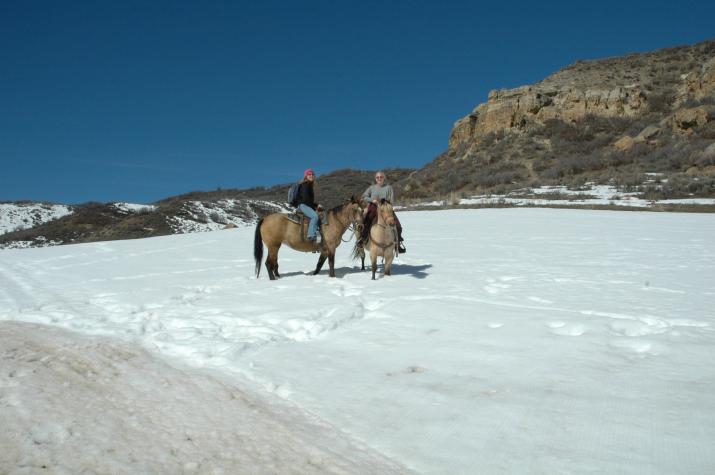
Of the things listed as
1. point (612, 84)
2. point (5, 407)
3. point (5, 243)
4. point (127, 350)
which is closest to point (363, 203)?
point (127, 350)

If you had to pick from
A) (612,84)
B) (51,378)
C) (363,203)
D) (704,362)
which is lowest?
(704,362)

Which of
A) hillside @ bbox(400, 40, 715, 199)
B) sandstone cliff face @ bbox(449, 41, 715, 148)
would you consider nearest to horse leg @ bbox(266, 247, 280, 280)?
hillside @ bbox(400, 40, 715, 199)

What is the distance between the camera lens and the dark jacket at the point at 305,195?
930cm

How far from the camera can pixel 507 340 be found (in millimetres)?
4664

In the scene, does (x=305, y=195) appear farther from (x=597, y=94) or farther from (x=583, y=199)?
(x=597, y=94)

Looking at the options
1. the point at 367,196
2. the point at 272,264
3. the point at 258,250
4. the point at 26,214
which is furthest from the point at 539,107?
the point at 26,214

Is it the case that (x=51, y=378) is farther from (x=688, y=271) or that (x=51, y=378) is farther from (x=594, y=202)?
(x=594, y=202)

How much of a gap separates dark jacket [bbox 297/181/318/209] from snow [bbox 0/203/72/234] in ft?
129

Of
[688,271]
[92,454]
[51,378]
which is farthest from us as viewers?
[688,271]

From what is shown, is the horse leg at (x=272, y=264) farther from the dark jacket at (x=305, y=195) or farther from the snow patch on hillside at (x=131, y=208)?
the snow patch on hillside at (x=131, y=208)

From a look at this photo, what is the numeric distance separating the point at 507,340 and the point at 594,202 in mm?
18698

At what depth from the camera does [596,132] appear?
3791 centimetres

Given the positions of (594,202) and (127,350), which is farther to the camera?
(594,202)

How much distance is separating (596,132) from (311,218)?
36397 mm
